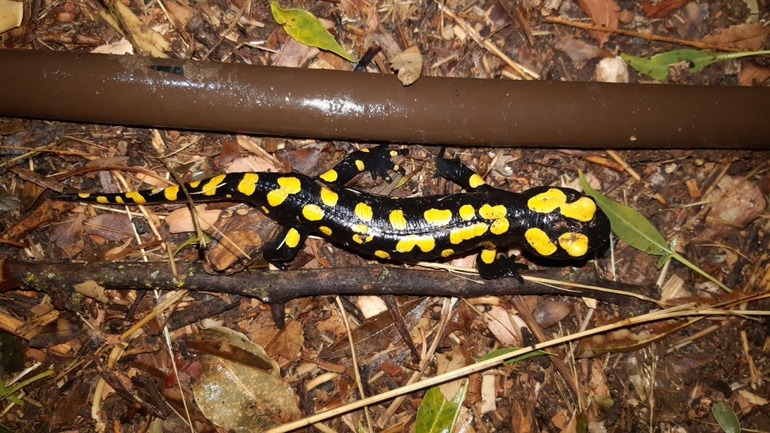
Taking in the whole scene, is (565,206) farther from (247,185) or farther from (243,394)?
(243,394)

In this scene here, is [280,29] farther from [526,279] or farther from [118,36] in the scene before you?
[526,279]

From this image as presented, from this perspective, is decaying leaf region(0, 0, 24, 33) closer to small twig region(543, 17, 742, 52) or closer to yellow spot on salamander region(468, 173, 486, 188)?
yellow spot on salamander region(468, 173, 486, 188)

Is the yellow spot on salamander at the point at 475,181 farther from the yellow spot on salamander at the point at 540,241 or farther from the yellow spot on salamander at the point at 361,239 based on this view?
the yellow spot on salamander at the point at 361,239

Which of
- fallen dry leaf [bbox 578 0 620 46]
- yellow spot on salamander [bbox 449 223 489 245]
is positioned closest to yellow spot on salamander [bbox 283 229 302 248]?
yellow spot on salamander [bbox 449 223 489 245]

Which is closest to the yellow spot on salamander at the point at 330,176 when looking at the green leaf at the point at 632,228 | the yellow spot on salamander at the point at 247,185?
the yellow spot on salamander at the point at 247,185

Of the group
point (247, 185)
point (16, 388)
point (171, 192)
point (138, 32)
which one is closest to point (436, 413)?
point (247, 185)

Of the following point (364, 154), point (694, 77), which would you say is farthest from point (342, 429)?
→ point (694, 77)
